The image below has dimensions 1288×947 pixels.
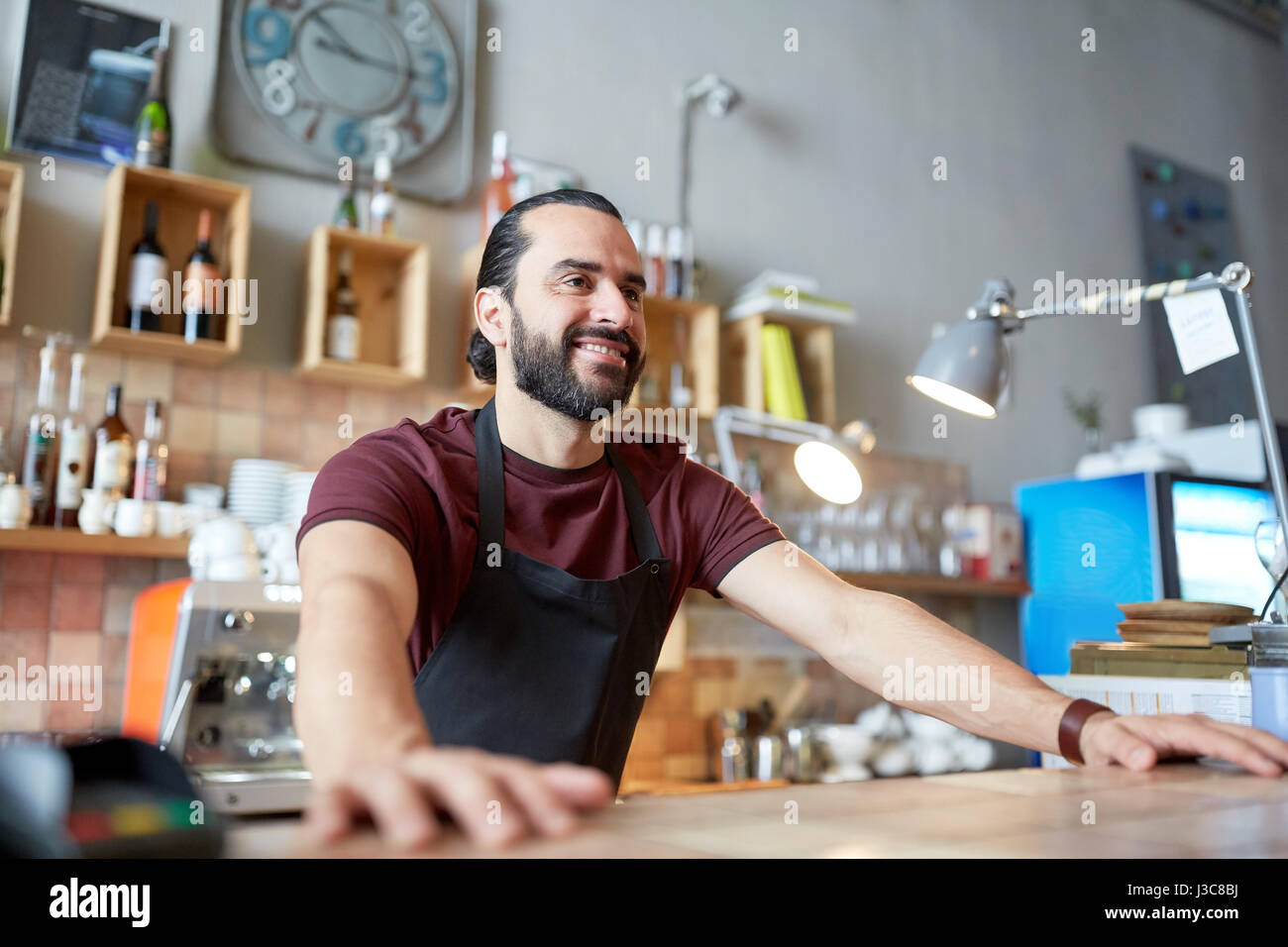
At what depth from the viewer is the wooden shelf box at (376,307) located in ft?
9.05

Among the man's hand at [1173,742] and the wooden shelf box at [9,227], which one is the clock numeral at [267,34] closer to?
the wooden shelf box at [9,227]

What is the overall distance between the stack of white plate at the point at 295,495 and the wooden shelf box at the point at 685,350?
1008mm

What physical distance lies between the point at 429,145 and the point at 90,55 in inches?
35.7

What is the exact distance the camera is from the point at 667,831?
2.25ft

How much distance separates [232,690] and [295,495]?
0.56m

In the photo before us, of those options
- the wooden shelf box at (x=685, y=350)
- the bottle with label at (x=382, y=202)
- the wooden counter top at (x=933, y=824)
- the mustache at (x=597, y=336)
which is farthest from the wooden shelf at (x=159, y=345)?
the wooden counter top at (x=933, y=824)

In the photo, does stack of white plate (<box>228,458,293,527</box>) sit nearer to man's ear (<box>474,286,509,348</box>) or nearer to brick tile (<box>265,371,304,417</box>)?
brick tile (<box>265,371,304,417</box>)

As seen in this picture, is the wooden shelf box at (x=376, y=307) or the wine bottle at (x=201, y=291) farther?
the wooden shelf box at (x=376, y=307)

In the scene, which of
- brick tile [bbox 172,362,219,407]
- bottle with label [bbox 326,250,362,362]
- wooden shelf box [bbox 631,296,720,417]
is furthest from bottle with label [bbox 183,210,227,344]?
wooden shelf box [bbox 631,296,720,417]
